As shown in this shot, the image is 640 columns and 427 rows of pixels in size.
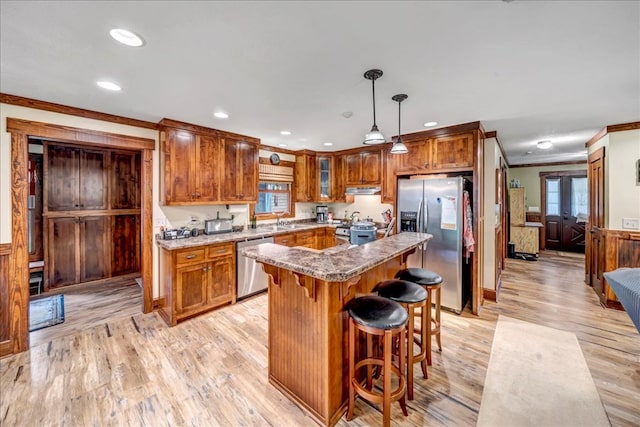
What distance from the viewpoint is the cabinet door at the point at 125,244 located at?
4875 millimetres

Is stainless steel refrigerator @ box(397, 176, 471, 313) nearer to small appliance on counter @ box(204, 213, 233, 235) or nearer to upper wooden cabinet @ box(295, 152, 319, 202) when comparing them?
upper wooden cabinet @ box(295, 152, 319, 202)

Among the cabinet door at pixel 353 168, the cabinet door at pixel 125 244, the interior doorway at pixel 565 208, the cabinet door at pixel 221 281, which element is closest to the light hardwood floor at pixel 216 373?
the cabinet door at pixel 221 281

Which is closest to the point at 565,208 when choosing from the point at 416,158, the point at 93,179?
the point at 416,158

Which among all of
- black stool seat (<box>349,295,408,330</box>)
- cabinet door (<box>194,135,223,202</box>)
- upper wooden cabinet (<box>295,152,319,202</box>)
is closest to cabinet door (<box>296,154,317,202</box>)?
upper wooden cabinet (<box>295,152,319,202</box>)

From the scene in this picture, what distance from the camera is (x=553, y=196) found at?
24.2 feet

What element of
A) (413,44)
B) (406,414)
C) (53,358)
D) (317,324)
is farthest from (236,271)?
(413,44)

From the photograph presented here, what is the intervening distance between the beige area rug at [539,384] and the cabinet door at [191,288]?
122 inches

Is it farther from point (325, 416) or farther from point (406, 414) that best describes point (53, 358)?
point (406, 414)

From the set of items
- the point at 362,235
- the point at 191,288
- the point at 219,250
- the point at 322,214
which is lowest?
the point at 191,288

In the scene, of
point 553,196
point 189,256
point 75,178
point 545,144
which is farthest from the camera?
point 553,196

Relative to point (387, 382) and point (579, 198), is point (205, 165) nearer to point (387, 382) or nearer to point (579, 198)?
point (387, 382)

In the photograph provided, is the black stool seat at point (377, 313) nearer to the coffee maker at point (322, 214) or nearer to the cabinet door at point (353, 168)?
the cabinet door at point (353, 168)

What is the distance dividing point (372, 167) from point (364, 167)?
0.56 ft

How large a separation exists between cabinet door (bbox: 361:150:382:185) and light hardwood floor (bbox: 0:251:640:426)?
8.32 ft
